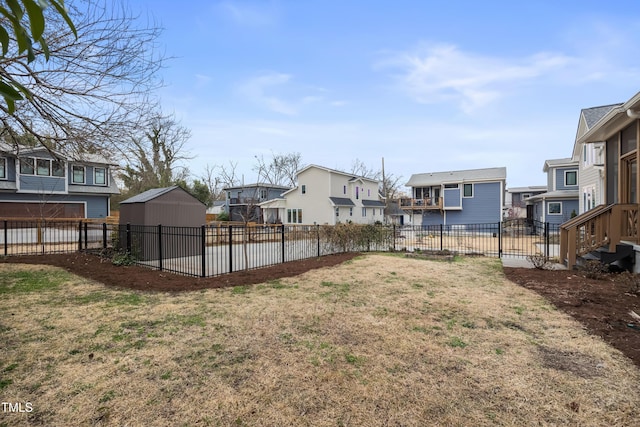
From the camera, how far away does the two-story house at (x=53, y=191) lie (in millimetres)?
22578

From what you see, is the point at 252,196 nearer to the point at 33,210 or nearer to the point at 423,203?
the point at 423,203

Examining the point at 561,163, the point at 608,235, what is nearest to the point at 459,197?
the point at 561,163

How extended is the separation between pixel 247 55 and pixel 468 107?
10.3 m

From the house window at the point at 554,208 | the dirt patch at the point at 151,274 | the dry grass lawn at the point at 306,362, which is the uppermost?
the house window at the point at 554,208

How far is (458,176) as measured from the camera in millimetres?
32094

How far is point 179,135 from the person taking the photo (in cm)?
2886

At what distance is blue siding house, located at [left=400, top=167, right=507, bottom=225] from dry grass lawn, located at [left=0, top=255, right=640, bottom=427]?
2636 centimetres

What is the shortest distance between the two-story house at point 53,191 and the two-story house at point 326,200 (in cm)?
1431

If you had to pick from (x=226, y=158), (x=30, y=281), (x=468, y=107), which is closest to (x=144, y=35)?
(x=30, y=281)

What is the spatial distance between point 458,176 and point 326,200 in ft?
42.9

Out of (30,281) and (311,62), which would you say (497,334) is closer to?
(30,281)

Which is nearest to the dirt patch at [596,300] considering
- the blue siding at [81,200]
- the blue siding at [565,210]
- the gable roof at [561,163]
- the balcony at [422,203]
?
the blue siding at [565,210]

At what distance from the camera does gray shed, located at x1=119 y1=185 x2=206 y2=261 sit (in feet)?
33.4

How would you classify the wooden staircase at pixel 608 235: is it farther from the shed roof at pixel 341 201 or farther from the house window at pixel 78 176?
the house window at pixel 78 176
